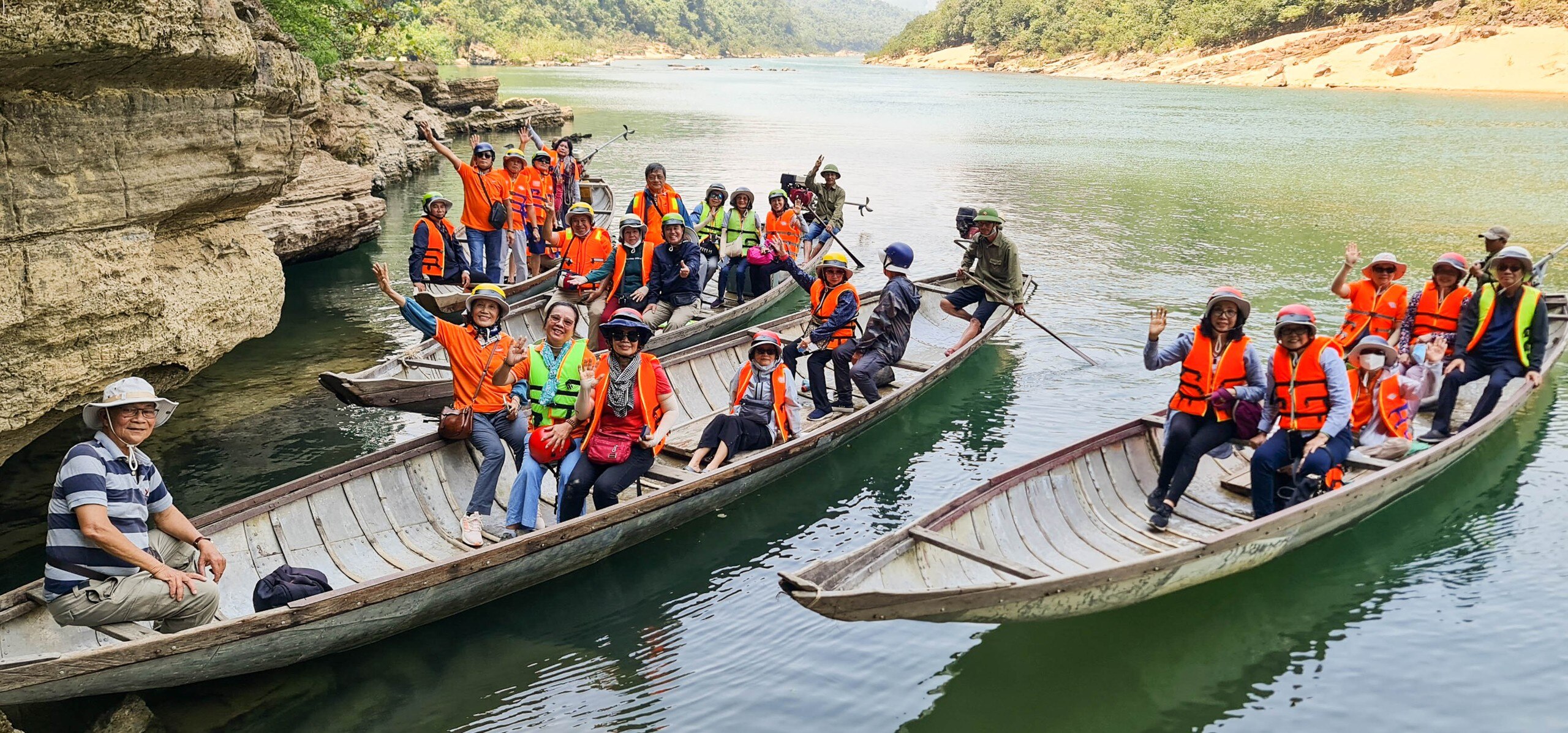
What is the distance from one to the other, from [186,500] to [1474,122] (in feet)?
144

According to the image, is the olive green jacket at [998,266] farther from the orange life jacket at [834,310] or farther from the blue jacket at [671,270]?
the blue jacket at [671,270]

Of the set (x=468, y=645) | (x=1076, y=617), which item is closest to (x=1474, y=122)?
(x=1076, y=617)

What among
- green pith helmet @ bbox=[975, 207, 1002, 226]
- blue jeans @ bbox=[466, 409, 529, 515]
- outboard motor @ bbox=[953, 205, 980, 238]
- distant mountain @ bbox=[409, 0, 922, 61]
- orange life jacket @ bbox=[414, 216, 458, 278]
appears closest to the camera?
blue jeans @ bbox=[466, 409, 529, 515]

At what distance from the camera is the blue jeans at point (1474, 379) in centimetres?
919

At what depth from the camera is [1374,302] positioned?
32.8 feet

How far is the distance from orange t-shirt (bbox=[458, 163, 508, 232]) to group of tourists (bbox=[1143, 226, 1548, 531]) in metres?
8.72

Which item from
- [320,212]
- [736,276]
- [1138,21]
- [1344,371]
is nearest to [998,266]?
[736,276]

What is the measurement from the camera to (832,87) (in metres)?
76.3

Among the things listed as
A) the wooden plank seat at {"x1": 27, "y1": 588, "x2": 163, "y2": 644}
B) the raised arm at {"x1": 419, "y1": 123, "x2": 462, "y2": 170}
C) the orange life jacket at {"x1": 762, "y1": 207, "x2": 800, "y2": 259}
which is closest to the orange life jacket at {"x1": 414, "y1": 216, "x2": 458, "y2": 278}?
the raised arm at {"x1": 419, "y1": 123, "x2": 462, "y2": 170}

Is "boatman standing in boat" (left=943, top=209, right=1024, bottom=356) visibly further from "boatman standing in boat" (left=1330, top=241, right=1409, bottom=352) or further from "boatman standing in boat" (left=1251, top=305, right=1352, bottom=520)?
"boatman standing in boat" (left=1251, top=305, right=1352, bottom=520)

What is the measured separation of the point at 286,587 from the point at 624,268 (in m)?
6.33

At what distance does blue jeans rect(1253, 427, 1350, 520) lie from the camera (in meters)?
7.34

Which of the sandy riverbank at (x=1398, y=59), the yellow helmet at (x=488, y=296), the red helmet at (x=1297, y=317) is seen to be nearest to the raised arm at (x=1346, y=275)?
the red helmet at (x=1297, y=317)

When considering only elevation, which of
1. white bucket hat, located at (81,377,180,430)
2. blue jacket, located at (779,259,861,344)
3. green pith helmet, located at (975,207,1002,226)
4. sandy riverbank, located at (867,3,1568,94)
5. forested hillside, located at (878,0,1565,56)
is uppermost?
forested hillside, located at (878,0,1565,56)
